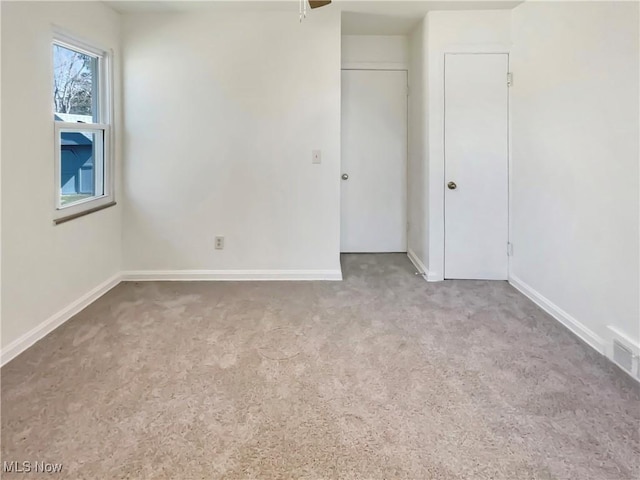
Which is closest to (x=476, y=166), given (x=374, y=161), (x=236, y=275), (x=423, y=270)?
(x=423, y=270)

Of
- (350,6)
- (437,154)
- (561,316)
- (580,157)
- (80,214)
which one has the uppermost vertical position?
(350,6)

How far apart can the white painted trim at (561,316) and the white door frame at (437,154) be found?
0.32 meters

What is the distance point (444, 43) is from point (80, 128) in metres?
3.02

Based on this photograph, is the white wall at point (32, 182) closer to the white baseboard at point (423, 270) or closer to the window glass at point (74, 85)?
the window glass at point (74, 85)

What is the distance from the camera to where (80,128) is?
3.35m

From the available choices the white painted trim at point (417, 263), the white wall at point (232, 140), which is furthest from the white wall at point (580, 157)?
the white wall at point (232, 140)

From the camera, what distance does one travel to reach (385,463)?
166 cm

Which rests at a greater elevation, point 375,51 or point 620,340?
point 375,51

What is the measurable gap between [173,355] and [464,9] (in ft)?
11.5

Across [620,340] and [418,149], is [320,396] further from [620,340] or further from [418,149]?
[418,149]

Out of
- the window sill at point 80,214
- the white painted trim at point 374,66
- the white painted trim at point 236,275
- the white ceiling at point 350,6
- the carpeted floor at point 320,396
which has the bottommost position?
the carpeted floor at point 320,396

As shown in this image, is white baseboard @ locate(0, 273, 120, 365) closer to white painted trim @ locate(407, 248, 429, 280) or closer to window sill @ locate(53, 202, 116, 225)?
window sill @ locate(53, 202, 116, 225)

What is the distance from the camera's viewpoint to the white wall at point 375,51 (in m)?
4.77

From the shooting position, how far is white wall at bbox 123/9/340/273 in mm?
3861
